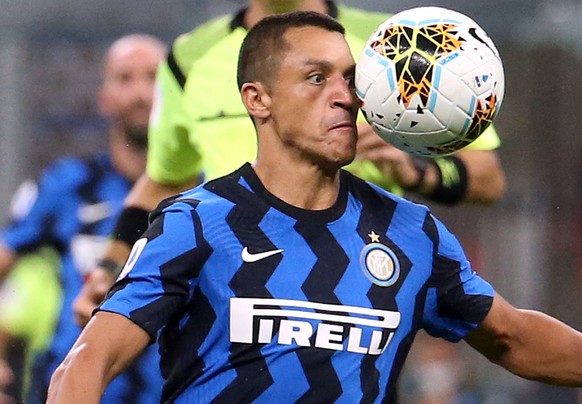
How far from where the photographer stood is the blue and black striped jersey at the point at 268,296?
12.4 feet

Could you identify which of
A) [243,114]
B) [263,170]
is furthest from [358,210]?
[243,114]

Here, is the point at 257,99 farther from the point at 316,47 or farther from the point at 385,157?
the point at 385,157

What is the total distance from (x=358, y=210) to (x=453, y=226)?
16.9ft

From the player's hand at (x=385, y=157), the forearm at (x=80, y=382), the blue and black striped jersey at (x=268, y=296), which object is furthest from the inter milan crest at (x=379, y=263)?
the player's hand at (x=385, y=157)

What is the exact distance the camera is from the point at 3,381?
722 centimetres

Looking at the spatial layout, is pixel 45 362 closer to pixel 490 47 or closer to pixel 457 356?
pixel 457 356

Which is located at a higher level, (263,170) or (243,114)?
(263,170)

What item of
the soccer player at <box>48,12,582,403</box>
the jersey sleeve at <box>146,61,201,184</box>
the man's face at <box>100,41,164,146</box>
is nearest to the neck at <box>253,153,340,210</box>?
the soccer player at <box>48,12,582,403</box>

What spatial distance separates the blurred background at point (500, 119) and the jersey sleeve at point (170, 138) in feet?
11.5

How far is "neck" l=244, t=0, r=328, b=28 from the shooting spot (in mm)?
5168

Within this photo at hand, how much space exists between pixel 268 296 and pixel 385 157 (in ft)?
3.71

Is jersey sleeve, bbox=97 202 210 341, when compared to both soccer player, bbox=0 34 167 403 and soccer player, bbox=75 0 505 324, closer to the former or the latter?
soccer player, bbox=75 0 505 324

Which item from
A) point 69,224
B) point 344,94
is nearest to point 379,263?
point 344,94

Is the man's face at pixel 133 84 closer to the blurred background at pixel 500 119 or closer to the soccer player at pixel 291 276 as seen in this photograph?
the blurred background at pixel 500 119
